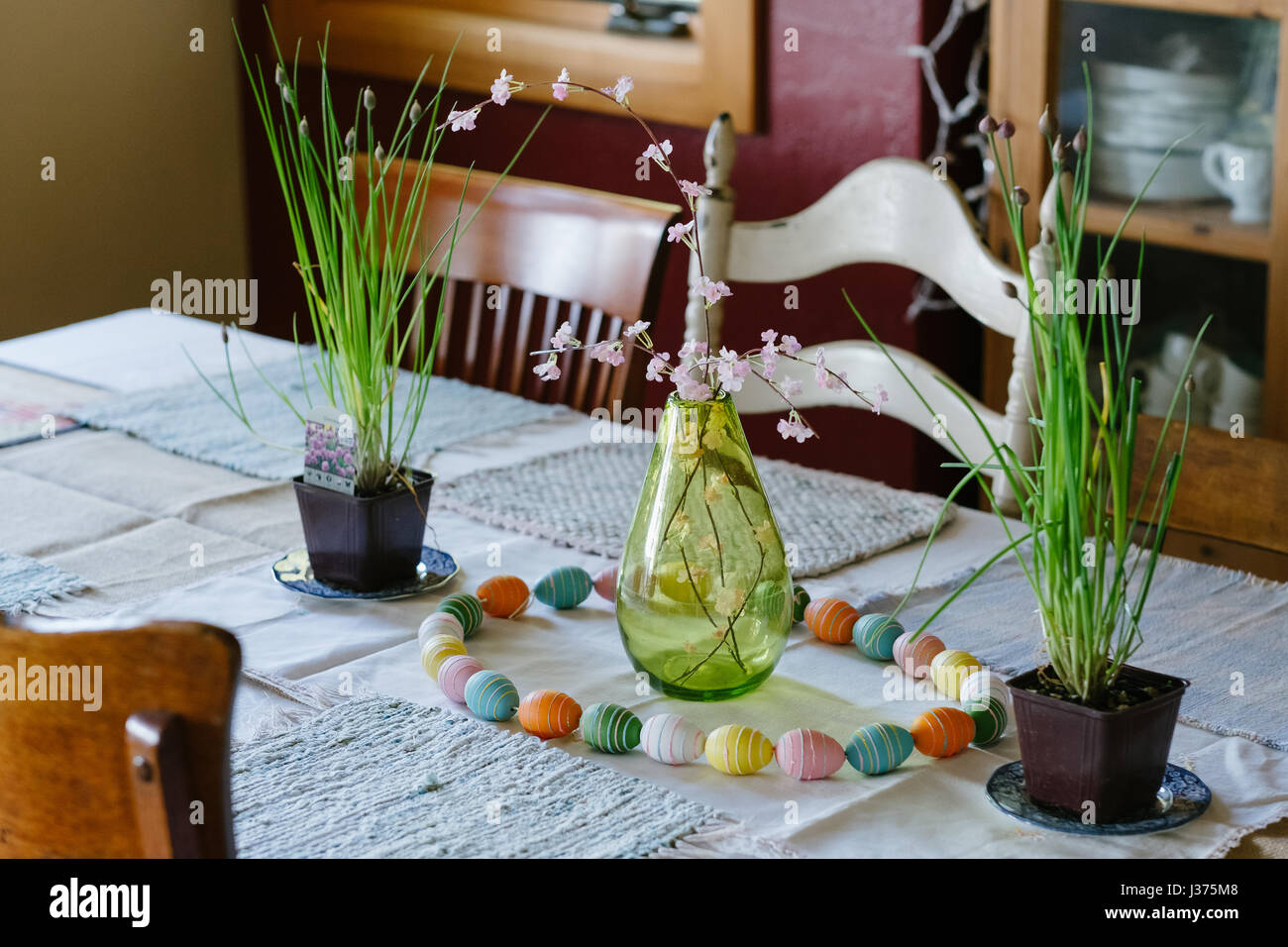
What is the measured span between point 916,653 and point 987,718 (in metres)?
0.11

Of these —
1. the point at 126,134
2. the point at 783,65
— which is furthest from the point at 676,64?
the point at 126,134

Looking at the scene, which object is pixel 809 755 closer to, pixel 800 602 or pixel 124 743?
pixel 800 602

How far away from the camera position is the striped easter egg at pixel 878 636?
109 centimetres

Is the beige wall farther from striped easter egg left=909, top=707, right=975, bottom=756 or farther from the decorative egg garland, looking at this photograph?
striped easter egg left=909, top=707, right=975, bottom=756

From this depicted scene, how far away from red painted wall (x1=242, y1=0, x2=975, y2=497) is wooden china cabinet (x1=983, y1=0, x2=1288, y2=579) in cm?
23

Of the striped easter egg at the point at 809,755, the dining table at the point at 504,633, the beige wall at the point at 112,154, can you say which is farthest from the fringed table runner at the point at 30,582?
the beige wall at the point at 112,154

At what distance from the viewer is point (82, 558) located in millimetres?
1300

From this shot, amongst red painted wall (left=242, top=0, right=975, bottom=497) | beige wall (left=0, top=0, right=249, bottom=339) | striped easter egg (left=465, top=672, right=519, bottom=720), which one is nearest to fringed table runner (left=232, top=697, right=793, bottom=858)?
striped easter egg (left=465, top=672, right=519, bottom=720)

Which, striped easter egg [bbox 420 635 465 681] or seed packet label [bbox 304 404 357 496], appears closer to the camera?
striped easter egg [bbox 420 635 465 681]

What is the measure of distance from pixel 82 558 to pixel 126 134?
2.22 metres

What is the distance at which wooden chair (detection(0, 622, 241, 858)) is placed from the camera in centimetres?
66

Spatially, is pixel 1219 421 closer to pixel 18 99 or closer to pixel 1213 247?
pixel 1213 247

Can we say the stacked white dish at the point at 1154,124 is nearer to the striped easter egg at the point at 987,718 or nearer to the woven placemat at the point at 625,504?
the woven placemat at the point at 625,504

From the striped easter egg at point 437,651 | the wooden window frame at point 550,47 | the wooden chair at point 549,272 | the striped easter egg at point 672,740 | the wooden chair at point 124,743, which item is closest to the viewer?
the wooden chair at point 124,743
